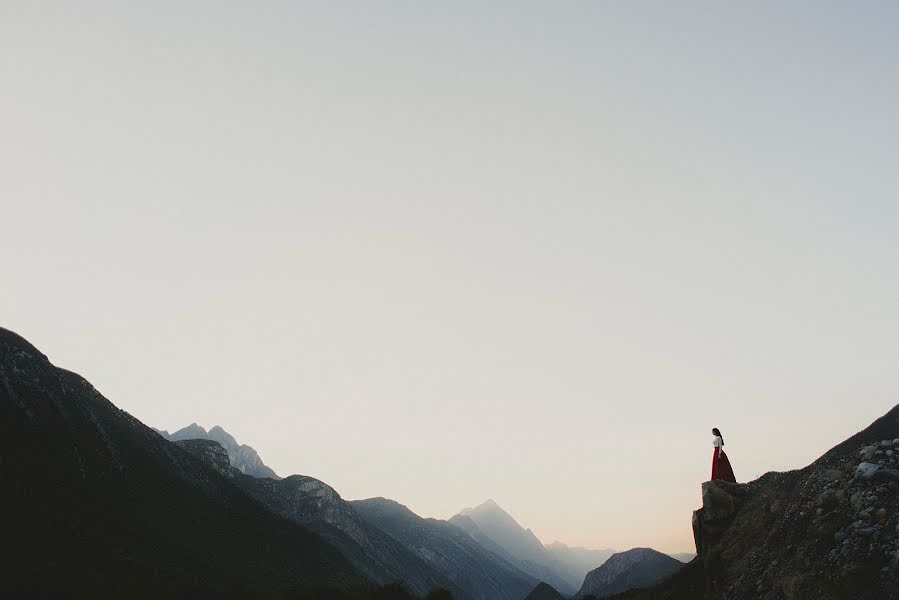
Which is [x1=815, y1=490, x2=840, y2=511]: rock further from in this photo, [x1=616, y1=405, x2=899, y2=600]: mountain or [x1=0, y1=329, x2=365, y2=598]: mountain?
[x1=0, y1=329, x2=365, y2=598]: mountain

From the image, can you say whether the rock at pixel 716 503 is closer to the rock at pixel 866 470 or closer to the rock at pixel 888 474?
the rock at pixel 866 470

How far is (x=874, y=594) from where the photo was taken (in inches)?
467

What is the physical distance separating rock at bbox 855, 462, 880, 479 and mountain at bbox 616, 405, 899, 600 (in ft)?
0.09

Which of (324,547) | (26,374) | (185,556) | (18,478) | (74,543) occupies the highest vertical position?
(26,374)

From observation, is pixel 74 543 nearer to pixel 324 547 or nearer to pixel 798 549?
pixel 798 549

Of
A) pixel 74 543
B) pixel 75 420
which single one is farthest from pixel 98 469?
pixel 74 543

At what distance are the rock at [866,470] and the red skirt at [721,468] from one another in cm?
993

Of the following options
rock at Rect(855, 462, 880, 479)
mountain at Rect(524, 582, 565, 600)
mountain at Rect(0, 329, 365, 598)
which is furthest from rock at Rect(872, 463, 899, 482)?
mountain at Rect(524, 582, 565, 600)

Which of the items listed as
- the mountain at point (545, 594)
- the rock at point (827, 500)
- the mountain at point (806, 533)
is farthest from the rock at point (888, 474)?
the mountain at point (545, 594)

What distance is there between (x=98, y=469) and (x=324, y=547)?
74.9 meters

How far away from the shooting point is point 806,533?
1589 centimetres

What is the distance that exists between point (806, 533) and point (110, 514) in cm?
9512

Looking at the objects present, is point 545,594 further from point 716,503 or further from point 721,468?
point 716,503

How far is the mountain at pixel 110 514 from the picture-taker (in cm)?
5356
